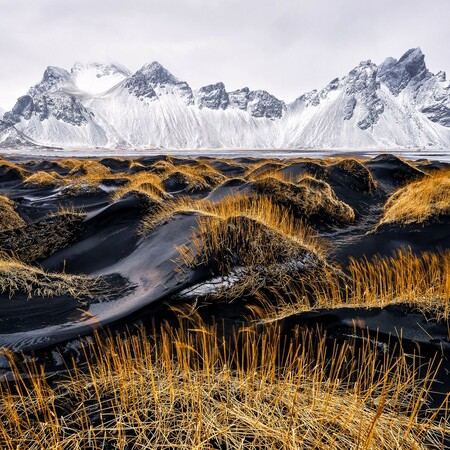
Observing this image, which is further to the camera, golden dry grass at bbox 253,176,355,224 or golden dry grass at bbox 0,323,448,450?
golden dry grass at bbox 253,176,355,224

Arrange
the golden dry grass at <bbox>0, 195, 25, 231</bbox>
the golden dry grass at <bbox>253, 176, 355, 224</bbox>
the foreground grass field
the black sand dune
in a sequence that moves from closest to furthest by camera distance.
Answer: the foreground grass field < the black sand dune < the golden dry grass at <bbox>253, 176, 355, 224</bbox> < the golden dry grass at <bbox>0, 195, 25, 231</bbox>

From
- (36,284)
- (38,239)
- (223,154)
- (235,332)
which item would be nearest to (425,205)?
(235,332)

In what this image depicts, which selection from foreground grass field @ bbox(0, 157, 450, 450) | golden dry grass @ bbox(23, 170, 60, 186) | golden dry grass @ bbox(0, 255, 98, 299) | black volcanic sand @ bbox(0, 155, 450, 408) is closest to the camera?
foreground grass field @ bbox(0, 157, 450, 450)

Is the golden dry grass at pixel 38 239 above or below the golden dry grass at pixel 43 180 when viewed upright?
below

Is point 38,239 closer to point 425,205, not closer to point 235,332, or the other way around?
point 235,332

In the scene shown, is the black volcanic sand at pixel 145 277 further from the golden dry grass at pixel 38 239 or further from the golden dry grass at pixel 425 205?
the golden dry grass at pixel 425 205

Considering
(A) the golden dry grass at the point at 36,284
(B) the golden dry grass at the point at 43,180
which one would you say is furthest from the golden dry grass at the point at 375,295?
(B) the golden dry grass at the point at 43,180

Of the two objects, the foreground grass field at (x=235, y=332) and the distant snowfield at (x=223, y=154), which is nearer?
the foreground grass field at (x=235, y=332)

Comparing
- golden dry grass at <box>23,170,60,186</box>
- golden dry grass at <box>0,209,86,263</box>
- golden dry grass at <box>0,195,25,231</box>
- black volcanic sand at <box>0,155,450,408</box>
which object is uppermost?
golden dry grass at <box>23,170,60,186</box>

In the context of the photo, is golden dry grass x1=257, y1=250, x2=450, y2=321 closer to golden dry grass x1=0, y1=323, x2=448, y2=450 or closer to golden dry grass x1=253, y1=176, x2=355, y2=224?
golden dry grass x1=0, y1=323, x2=448, y2=450

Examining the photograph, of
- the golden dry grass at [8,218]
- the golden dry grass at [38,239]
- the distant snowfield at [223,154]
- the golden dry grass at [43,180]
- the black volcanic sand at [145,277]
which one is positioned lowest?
the black volcanic sand at [145,277]

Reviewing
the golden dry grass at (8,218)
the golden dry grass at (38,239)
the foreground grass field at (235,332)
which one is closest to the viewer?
the foreground grass field at (235,332)

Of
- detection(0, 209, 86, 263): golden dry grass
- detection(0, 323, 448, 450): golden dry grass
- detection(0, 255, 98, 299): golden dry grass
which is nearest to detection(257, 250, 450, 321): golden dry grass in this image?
detection(0, 323, 448, 450): golden dry grass

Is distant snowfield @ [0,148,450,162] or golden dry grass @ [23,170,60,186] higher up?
distant snowfield @ [0,148,450,162]
